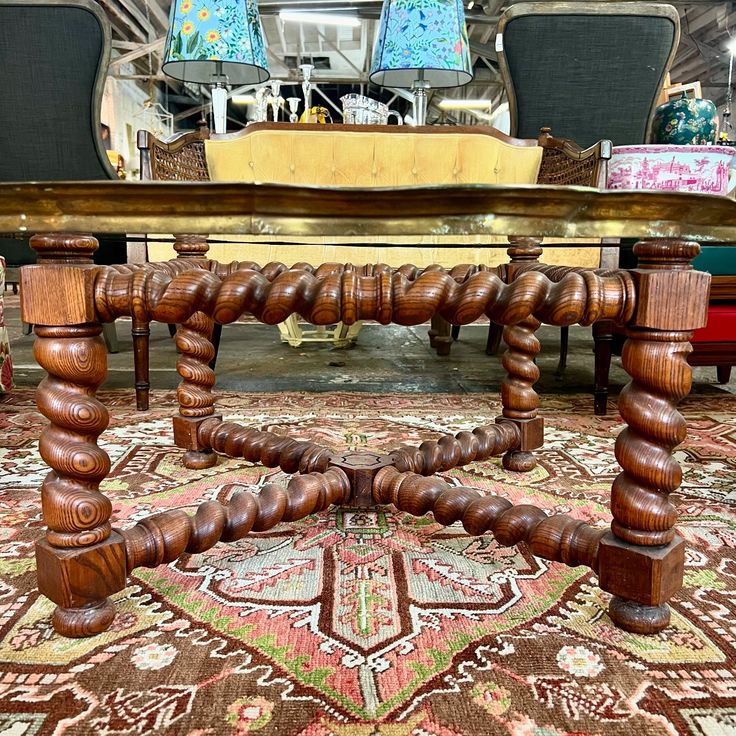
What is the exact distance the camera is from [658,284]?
2.47 feet

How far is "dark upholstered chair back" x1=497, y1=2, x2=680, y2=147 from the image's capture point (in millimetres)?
2801

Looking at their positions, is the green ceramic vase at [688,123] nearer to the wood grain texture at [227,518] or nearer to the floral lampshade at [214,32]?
the floral lampshade at [214,32]

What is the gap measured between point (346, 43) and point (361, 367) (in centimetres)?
1081

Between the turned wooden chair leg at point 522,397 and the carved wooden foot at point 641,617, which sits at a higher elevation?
the turned wooden chair leg at point 522,397

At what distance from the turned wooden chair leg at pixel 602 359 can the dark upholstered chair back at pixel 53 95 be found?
6.98 feet

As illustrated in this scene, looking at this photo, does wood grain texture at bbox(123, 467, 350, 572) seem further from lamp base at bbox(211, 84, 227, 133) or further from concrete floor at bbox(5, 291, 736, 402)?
lamp base at bbox(211, 84, 227, 133)

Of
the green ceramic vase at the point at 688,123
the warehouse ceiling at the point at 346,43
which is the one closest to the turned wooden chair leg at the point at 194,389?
the green ceramic vase at the point at 688,123

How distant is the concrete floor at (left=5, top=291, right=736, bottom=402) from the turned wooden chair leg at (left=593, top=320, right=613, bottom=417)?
450 mm

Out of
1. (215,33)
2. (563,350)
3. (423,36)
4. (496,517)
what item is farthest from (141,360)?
(563,350)

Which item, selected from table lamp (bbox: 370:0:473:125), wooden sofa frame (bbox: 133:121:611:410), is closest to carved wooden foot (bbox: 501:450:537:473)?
wooden sofa frame (bbox: 133:121:611:410)

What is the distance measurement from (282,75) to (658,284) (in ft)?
40.9

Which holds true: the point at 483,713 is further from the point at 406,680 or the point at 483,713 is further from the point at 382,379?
the point at 382,379

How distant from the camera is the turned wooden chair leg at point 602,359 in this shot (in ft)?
6.69

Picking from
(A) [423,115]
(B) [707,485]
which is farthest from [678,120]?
(B) [707,485]
